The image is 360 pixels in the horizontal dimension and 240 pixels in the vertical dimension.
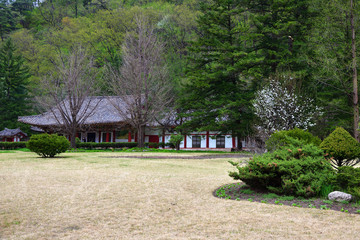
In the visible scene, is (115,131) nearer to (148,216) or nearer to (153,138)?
(153,138)

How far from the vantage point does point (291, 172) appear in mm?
7684

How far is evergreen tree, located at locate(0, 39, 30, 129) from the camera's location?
41.8 metres

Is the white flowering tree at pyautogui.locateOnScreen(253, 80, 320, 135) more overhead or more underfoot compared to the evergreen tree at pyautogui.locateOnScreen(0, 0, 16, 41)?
more underfoot

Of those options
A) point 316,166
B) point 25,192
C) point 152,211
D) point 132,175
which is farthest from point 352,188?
point 25,192

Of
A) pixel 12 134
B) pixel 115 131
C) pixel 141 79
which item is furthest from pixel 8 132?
pixel 141 79

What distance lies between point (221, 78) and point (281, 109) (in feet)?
Result: 28.0

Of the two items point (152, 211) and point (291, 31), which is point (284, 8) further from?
point (152, 211)

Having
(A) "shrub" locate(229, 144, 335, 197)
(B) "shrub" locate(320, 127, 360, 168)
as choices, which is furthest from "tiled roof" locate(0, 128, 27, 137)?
(B) "shrub" locate(320, 127, 360, 168)

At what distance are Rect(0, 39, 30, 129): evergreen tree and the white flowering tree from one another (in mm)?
33964

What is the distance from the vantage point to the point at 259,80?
26.0 metres

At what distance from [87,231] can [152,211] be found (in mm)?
1645

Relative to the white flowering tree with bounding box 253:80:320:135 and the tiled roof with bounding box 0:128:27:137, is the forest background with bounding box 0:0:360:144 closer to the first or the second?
the white flowering tree with bounding box 253:80:320:135

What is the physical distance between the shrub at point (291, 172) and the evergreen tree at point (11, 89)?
40577 millimetres

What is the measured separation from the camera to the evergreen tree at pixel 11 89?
4184 centimetres
